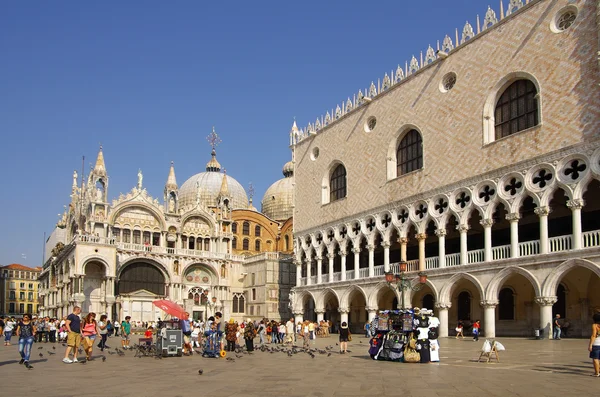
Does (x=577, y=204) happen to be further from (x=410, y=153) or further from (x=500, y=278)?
(x=410, y=153)

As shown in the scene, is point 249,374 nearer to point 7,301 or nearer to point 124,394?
point 124,394

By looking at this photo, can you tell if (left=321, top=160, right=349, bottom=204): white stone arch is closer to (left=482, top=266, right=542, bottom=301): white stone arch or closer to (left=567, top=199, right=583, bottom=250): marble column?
(left=482, top=266, right=542, bottom=301): white stone arch

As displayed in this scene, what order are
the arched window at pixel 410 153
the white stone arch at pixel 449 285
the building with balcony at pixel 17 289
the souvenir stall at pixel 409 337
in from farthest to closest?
the building with balcony at pixel 17 289 < the arched window at pixel 410 153 < the white stone arch at pixel 449 285 < the souvenir stall at pixel 409 337

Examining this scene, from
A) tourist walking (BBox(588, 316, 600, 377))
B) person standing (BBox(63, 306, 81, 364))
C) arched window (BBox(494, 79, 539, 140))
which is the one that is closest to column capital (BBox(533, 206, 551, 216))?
arched window (BBox(494, 79, 539, 140))

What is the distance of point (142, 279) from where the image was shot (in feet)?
148

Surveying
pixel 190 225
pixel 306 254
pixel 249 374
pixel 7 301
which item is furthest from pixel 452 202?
pixel 7 301

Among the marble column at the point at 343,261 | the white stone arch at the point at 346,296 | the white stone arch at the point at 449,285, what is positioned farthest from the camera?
the marble column at the point at 343,261

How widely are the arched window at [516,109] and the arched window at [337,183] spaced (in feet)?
39.7

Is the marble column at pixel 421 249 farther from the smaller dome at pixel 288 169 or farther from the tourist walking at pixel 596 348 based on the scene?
the smaller dome at pixel 288 169

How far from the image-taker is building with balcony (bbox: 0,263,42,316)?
90.2m

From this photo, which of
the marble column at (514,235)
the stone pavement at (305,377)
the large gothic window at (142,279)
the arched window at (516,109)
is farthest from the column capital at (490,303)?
the large gothic window at (142,279)

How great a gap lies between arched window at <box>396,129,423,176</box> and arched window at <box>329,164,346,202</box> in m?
5.18

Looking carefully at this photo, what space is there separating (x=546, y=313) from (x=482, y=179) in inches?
237

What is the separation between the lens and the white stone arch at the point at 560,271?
2165cm
